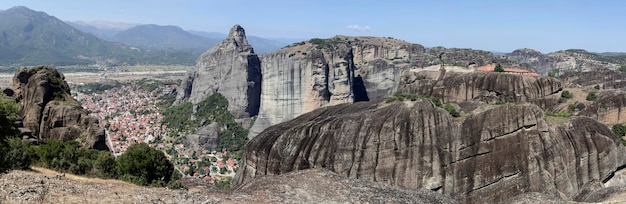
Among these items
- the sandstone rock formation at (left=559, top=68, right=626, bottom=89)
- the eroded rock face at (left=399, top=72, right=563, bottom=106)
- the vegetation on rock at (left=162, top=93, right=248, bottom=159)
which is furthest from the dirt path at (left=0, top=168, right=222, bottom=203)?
the vegetation on rock at (left=162, top=93, right=248, bottom=159)

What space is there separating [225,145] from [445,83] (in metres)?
56.6

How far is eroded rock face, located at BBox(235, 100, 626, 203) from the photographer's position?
29.0m

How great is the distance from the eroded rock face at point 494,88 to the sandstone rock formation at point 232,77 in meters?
62.6

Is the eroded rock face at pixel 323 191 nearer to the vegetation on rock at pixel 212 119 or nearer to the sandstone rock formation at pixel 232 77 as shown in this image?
the vegetation on rock at pixel 212 119

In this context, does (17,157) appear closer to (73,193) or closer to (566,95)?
(73,193)

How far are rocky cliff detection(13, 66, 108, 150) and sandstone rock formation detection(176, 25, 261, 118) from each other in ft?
218

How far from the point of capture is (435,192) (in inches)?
1076

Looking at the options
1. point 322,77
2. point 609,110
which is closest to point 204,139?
point 322,77

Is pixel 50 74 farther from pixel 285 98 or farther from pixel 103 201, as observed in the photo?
pixel 285 98

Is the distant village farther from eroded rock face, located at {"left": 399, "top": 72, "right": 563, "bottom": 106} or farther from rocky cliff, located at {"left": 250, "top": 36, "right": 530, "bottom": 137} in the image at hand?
eroded rock face, located at {"left": 399, "top": 72, "right": 563, "bottom": 106}

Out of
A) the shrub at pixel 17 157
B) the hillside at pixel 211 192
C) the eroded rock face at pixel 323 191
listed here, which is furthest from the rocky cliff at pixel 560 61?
the shrub at pixel 17 157

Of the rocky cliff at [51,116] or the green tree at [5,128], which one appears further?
the rocky cliff at [51,116]

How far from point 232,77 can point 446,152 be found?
3352 inches

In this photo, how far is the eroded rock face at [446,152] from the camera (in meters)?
29.0
